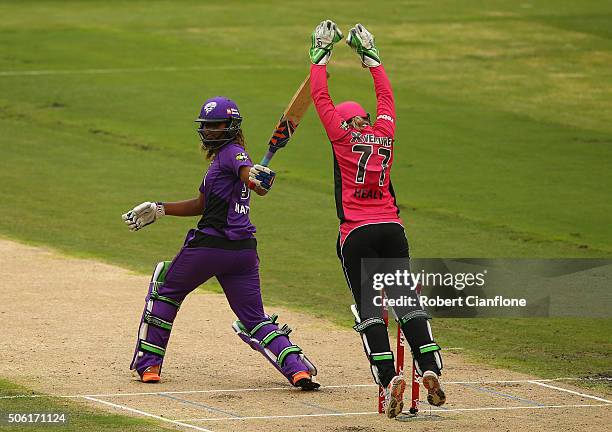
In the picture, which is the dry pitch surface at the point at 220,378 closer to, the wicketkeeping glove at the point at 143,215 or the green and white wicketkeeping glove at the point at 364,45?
the wicketkeeping glove at the point at 143,215

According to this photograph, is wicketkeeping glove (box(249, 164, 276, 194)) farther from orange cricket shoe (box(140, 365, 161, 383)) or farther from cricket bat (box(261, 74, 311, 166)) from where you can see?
orange cricket shoe (box(140, 365, 161, 383))

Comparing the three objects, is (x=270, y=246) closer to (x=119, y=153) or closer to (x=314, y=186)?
(x=314, y=186)

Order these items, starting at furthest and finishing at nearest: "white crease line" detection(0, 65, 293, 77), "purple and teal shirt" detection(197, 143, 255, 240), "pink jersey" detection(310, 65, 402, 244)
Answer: "white crease line" detection(0, 65, 293, 77) < "purple and teal shirt" detection(197, 143, 255, 240) < "pink jersey" detection(310, 65, 402, 244)

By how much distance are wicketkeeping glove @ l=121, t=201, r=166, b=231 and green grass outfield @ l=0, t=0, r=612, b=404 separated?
3254 millimetres

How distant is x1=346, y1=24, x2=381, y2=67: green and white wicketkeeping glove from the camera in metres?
10.8

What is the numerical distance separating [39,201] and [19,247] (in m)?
3.24

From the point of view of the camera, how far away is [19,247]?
16938 mm

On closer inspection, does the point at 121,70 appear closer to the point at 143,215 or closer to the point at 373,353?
the point at 143,215

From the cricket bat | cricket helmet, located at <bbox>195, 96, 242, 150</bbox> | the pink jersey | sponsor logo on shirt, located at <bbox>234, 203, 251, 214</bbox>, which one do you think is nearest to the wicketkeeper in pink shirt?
the pink jersey

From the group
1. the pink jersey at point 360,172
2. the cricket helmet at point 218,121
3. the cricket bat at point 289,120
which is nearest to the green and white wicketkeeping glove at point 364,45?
the cricket bat at point 289,120

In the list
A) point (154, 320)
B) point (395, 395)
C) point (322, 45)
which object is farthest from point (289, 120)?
point (395, 395)

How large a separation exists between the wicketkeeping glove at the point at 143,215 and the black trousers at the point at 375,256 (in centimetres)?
174

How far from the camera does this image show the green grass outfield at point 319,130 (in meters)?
17.2

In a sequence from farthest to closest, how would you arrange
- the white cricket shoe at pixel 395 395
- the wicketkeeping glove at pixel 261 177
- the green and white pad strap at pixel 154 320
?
1. the green and white pad strap at pixel 154 320
2. the wicketkeeping glove at pixel 261 177
3. the white cricket shoe at pixel 395 395
